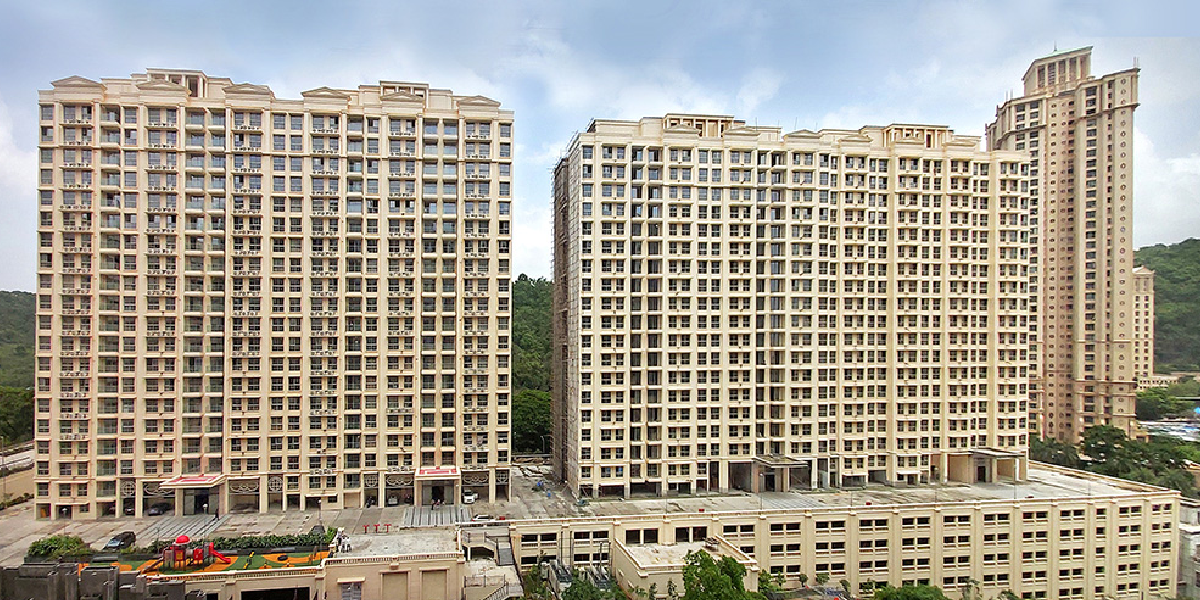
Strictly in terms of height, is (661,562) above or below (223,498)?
below

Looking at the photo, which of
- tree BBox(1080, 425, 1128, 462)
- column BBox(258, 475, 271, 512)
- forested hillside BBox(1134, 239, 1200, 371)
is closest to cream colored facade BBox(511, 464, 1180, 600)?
forested hillside BBox(1134, 239, 1200, 371)

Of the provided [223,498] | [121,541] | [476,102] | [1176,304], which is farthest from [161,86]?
[1176,304]

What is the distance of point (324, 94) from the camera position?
28.2 meters

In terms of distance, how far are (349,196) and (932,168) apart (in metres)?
25.0

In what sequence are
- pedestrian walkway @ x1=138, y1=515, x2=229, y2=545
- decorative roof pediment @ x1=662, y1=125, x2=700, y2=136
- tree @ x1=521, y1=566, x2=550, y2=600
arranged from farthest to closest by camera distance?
decorative roof pediment @ x1=662, y1=125, x2=700, y2=136, pedestrian walkway @ x1=138, y1=515, x2=229, y2=545, tree @ x1=521, y1=566, x2=550, y2=600

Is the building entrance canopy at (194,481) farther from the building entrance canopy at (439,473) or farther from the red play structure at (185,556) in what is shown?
the building entrance canopy at (439,473)

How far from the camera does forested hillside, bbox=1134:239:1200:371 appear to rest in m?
26.6

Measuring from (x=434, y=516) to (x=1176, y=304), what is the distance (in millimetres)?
31055

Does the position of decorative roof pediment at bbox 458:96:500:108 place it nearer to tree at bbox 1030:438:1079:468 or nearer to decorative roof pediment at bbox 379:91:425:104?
decorative roof pediment at bbox 379:91:425:104

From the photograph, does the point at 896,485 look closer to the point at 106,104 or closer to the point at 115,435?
the point at 115,435

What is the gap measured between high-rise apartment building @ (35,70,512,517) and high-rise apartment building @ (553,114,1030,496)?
→ 4012 mm

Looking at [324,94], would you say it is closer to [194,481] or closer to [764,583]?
[194,481]

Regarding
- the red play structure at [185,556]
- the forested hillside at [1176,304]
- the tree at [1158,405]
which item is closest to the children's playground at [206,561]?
the red play structure at [185,556]

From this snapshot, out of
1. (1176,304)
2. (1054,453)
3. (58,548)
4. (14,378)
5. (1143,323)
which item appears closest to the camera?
(58,548)
